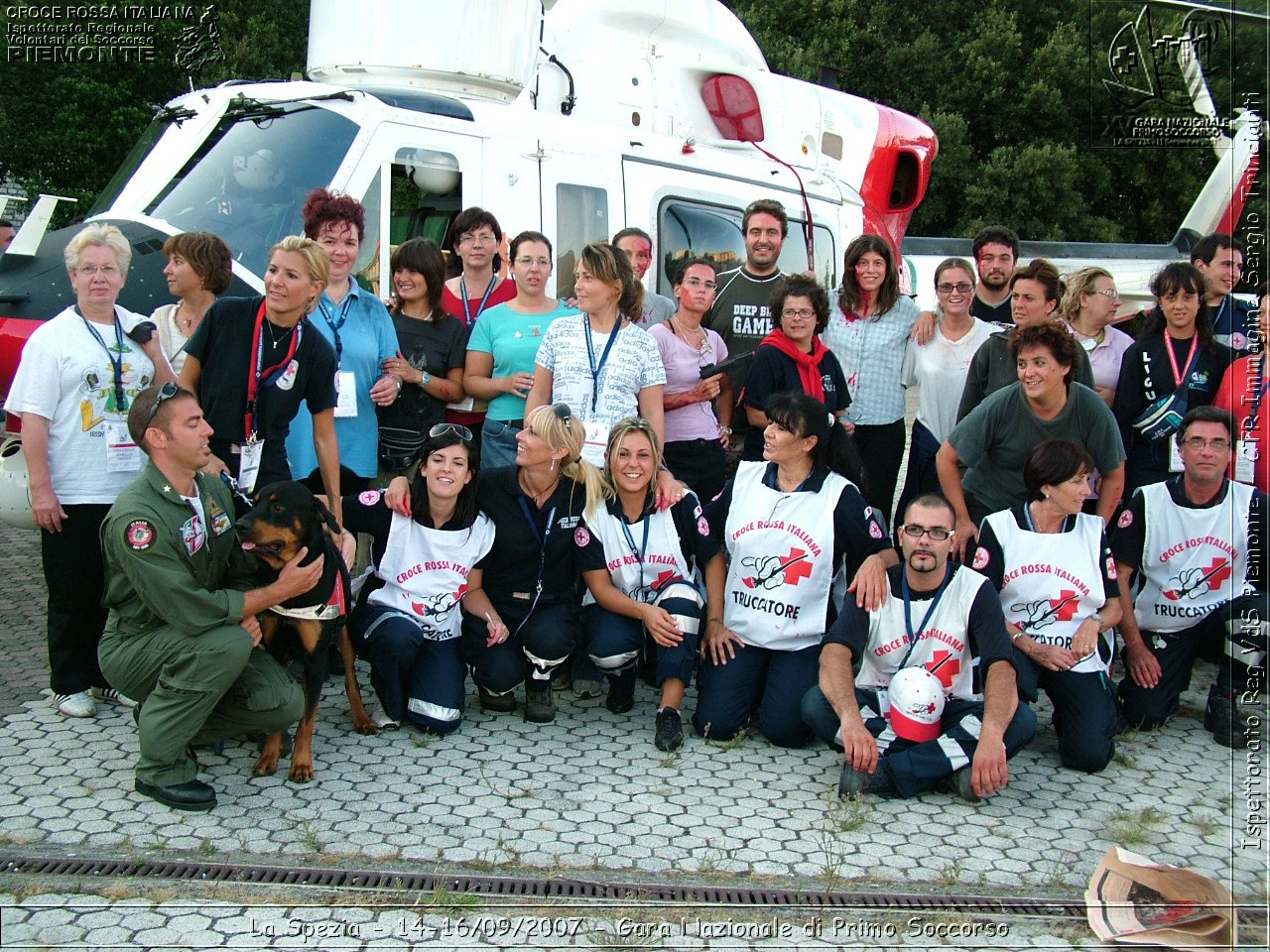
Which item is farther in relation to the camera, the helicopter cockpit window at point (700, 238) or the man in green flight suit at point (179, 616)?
the helicopter cockpit window at point (700, 238)

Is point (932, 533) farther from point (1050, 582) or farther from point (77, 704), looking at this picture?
point (77, 704)

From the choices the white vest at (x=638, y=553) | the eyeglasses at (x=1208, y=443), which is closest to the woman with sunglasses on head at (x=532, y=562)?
the white vest at (x=638, y=553)

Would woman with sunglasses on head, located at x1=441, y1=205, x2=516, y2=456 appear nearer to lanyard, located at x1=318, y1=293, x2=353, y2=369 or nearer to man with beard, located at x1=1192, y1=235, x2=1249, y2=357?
lanyard, located at x1=318, y1=293, x2=353, y2=369

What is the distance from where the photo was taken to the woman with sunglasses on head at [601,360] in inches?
213

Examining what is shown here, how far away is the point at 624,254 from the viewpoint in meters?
5.56

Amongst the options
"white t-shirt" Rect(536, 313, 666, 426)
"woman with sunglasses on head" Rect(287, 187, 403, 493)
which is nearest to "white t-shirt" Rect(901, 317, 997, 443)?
"white t-shirt" Rect(536, 313, 666, 426)

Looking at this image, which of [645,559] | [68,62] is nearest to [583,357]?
[645,559]

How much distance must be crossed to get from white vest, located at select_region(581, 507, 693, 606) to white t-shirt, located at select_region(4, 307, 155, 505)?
2006 millimetres

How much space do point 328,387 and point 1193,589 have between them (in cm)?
391

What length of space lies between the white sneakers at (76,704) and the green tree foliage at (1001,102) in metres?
24.1

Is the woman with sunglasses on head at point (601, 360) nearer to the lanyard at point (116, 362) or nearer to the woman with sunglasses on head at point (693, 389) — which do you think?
the woman with sunglasses on head at point (693, 389)

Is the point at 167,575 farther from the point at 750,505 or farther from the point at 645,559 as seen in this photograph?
the point at 750,505

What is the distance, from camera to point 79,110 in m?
17.2

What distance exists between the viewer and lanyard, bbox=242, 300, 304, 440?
4.69 m
